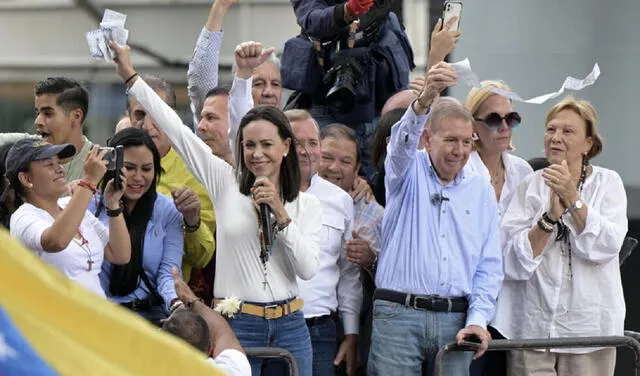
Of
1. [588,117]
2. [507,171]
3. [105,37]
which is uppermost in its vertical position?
[105,37]

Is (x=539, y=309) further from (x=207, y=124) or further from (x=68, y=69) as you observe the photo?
(x=68, y=69)

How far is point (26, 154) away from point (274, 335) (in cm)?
127

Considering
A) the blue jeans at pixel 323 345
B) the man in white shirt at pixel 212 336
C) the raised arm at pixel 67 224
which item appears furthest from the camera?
the blue jeans at pixel 323 345

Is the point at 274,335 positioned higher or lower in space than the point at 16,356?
higher

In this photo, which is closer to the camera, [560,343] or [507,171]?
[560,343]

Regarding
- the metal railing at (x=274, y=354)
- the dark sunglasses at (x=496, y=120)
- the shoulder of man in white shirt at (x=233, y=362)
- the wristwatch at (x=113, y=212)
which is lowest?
the shoulder of man in white shirt at (x=233, y=362)

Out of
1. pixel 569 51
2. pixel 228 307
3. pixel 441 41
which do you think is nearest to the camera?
pixel 228 307

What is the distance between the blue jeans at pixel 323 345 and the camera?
21.6 ft

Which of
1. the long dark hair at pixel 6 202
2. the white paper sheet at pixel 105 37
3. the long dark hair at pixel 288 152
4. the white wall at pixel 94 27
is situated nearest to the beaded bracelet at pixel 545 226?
the long dark hair at pixel 288 152

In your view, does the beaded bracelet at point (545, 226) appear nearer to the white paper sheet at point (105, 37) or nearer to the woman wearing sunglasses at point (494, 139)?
the woman wearing sunglasses at point (494, 139)

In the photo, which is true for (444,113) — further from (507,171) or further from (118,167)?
(118,167)

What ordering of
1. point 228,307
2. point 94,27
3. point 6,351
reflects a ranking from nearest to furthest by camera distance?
point 6,351 < point 228,307 < point 94,27

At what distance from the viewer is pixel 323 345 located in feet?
21.7

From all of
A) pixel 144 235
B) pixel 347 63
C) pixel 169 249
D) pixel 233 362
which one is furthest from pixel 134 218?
pixel 347 63
